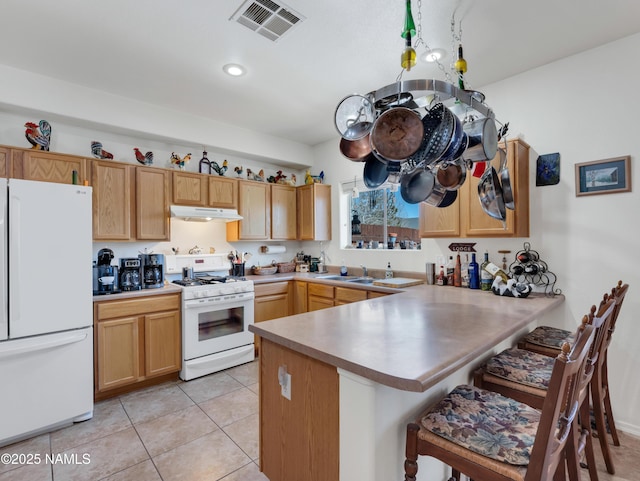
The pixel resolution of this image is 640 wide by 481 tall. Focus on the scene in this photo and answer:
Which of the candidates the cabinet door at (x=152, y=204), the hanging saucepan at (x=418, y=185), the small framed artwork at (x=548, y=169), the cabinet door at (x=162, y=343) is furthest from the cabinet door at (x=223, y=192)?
the small framed artwork at (x=548, y=169)

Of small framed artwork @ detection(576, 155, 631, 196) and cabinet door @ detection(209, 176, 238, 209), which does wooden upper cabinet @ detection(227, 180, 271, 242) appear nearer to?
cabinet door @ detection(209, 176, 238, 209)

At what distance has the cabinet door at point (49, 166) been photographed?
2.64 metres

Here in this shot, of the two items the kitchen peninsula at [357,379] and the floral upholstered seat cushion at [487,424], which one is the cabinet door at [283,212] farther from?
the floral upholstered seat cushion at [487,424]

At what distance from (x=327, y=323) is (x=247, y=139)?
10.2 feet

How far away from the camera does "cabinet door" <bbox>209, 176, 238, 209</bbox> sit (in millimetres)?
3742

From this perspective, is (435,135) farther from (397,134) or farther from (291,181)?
(291,181)

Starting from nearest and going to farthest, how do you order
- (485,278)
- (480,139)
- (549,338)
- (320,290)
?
(480,139) < (549,338) < (485,278) < (320,290)

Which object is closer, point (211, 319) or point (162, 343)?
point (162, 343)

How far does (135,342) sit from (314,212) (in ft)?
8.31

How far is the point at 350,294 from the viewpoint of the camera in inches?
134

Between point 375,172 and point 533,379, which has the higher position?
point 375,172

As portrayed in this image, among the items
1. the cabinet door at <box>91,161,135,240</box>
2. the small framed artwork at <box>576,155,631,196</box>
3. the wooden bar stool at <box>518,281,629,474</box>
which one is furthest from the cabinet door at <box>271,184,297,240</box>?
the small framed artwork at <box>576,155,631,196</box>

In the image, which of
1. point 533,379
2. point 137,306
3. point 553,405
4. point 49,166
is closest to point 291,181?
point 137,306

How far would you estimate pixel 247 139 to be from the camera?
4066 millimetres
